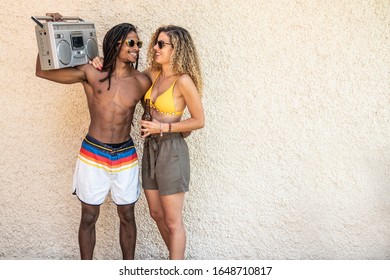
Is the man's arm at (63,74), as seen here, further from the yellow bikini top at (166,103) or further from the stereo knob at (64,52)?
the yellow bikini top at (166,103)

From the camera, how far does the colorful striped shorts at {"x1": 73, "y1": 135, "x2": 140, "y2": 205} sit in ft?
10.9

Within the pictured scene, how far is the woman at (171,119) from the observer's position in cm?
323

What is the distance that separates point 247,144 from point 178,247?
0.96 meters

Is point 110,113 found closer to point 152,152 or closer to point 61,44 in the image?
point 152,152

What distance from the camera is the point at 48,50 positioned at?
120 inches

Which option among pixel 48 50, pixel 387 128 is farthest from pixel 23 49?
pixel 387 128

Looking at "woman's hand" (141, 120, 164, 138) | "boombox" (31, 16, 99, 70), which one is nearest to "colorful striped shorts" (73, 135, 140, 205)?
"woman's hand" (141, 120, 164, 138)

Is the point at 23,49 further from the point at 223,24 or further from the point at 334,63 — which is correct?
the point at 334,63

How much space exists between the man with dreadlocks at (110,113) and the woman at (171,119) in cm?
9

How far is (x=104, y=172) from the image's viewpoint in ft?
11.0

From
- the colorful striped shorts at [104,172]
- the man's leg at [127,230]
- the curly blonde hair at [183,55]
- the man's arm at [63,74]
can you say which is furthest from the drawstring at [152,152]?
the man's arm at [63,74]

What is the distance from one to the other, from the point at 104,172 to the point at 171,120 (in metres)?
0.53

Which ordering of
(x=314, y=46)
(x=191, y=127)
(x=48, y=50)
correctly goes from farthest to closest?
(x=314, y=46) < (x=191, y=127) < (x=48, y=50)

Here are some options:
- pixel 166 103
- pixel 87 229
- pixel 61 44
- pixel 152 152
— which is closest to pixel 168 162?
pixel 152 152
